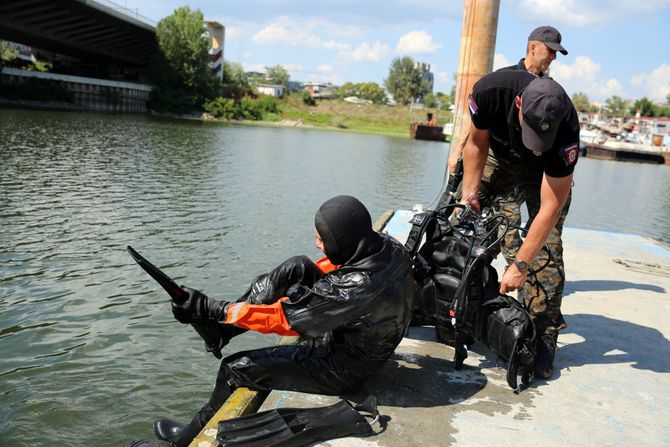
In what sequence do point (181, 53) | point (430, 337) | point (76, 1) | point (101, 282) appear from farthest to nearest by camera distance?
point (181, 53)
point (76, 1)
point (101, 282)
point (430, 337)

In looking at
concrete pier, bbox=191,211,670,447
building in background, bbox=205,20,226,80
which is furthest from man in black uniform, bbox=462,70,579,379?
building in background, bbox=205,20,226,80

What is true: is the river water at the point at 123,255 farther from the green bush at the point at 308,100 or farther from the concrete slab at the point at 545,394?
the green bush at the point at 308,100

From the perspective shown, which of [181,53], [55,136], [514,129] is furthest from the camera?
[181,53]

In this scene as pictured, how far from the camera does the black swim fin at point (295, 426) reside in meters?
3.08

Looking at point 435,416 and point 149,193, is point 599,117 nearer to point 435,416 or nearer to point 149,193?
point 149,193

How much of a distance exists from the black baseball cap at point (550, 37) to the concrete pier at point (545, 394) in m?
2.40

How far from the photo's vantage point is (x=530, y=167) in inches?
181

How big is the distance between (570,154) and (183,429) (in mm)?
3018

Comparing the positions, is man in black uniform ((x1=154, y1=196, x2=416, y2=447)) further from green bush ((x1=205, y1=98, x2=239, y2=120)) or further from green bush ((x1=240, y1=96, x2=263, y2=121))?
green bush ((x1=240, y1=96, x2=263, y2=121))

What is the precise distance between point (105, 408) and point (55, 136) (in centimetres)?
2519

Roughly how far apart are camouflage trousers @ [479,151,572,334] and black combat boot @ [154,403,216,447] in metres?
2.43

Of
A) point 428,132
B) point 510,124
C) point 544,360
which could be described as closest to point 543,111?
point 510,124

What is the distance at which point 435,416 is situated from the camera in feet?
11.7

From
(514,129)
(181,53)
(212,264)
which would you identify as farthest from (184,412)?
(181,53)
